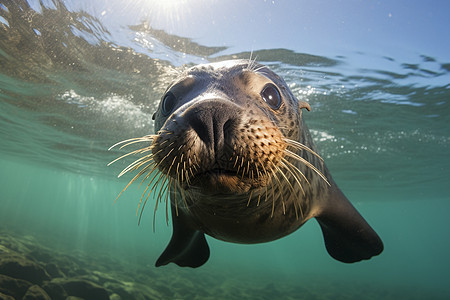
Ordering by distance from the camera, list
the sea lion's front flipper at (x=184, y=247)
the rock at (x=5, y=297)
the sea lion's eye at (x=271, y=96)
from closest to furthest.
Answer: the sea lion's eye at (x=271, y=96) < the sea lion's front flipper at (x=184, y=247) < the rock at (x=5, y=297)

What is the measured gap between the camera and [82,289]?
7.39 metres

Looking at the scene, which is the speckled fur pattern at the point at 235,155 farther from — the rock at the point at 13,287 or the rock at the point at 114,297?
the rock at the point at 114,297

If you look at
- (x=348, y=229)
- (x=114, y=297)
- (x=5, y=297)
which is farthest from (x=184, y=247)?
(x=114, y=297)

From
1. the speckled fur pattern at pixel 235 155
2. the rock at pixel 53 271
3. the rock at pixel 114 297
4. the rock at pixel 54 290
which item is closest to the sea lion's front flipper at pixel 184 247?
the speckled fur pattern at pixel 235 155

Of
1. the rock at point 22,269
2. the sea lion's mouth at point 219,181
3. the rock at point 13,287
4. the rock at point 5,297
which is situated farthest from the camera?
the rock at point 22,269

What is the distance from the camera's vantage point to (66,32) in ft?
23.2

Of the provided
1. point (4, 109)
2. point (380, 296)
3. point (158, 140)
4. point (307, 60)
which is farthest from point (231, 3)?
point (380, 296)

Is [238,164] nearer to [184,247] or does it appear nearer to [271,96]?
[271,96]

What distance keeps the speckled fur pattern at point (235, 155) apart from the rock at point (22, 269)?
6.52m

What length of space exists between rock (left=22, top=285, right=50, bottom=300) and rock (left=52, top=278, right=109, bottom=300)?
89cm

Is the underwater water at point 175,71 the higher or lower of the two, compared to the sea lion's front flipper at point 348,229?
higher

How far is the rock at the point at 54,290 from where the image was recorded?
22.2ft

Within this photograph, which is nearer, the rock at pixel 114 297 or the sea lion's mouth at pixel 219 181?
the sea lion's mouth at pixel 219 181

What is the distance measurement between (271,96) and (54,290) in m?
7.36
